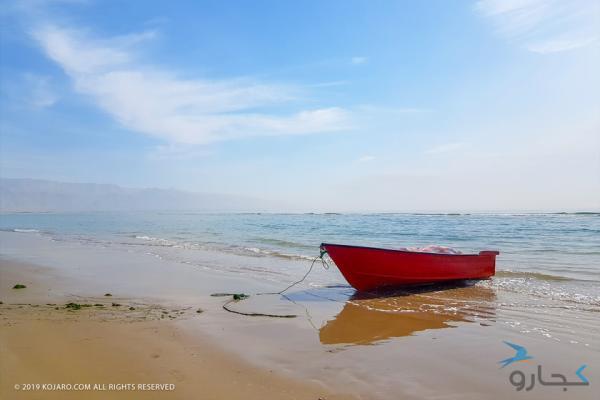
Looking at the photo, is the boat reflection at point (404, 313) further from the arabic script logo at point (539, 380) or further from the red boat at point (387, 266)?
the arabic script logo at point (539, 380)

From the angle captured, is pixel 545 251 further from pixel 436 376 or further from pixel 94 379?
pixel 94 379

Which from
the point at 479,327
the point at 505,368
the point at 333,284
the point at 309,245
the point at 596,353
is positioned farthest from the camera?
the point at 309,245

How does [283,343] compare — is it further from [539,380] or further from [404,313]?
[539,380]

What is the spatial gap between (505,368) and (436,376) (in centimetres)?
95

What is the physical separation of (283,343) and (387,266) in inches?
193

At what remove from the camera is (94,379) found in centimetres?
389

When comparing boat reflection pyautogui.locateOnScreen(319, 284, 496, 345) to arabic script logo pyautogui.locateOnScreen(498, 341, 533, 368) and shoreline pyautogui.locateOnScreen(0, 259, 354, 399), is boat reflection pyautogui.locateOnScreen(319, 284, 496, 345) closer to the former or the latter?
arabic script logo pyautogui.locateOnScreen(498, 341, 533, 368)

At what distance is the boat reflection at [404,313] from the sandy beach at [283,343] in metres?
0.03

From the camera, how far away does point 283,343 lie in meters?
5.40

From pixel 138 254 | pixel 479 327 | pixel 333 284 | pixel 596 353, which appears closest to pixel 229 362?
pixel 479 327

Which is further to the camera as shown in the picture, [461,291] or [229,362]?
[461,291]

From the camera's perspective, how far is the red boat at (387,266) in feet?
31.3

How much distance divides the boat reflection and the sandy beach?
34 mm

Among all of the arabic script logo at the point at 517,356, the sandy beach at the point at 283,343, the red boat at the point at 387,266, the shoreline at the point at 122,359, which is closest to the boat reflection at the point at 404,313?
the sandy beach at the point at 283,343
